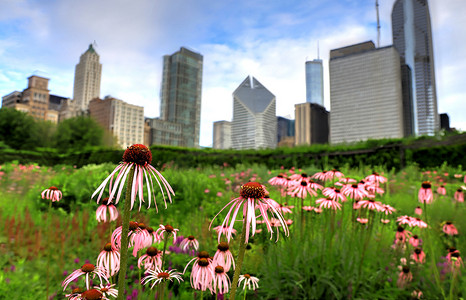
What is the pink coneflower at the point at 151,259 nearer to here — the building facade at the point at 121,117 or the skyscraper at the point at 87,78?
the building facade at the point at 121,117

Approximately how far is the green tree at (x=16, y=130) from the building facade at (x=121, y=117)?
8243 centimetres

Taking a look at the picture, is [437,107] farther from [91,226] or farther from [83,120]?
[91,226]

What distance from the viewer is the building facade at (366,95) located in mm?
113312

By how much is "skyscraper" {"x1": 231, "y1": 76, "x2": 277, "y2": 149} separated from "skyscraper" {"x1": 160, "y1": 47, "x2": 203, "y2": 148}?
198 feet

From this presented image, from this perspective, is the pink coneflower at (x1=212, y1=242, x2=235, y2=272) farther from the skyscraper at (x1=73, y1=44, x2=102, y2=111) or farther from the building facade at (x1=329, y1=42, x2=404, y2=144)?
the skyscraper at (x1=73, y1=44, x2=102, y2=111)

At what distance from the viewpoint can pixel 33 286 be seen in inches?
108

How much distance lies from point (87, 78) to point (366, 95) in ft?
471

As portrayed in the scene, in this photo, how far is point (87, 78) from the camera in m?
156

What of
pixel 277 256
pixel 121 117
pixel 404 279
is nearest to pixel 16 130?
pixel 277 256

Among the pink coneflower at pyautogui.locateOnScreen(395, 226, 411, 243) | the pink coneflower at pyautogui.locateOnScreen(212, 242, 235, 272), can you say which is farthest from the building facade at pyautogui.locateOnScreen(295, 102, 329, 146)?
the pink coneflower at pyautogui.locateOnScreen(212, 242, 235, 272)

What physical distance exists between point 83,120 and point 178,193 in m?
→ 31.1

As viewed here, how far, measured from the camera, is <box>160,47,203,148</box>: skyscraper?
16888 cm

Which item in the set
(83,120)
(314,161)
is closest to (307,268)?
(314,161)

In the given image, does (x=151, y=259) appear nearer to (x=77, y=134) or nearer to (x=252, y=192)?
(x=252, y=192)
